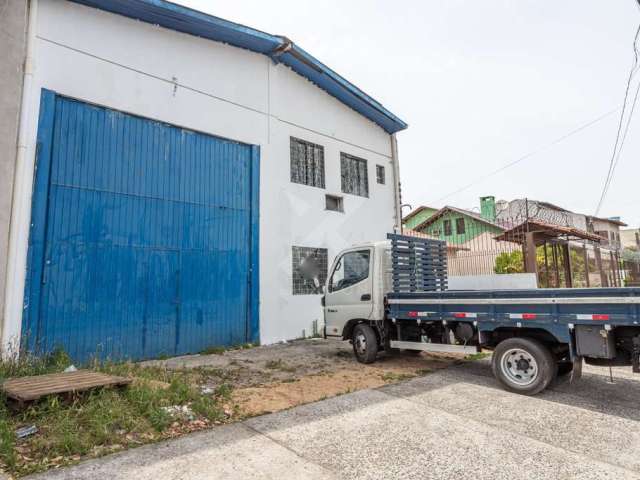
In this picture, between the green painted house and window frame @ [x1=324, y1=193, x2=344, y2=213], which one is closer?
window frame @ [x1=324, y1=193, x2=344, y2=213]

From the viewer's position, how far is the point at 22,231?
6922 mm

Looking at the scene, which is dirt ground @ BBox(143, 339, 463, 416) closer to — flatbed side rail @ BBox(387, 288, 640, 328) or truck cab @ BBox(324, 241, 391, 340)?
truck cab @ BBox(324, 241, 391, 340)

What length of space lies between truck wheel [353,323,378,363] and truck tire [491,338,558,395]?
246 centimetres

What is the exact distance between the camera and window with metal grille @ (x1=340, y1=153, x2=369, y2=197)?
13.5 metres

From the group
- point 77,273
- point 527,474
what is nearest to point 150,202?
point 77,273

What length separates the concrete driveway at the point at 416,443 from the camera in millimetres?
3520

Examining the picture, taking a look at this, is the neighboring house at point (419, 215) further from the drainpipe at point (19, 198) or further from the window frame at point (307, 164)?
the drainpipe at point (19, 198)

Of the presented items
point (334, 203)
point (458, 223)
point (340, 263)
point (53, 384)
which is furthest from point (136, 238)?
point (458, 223)

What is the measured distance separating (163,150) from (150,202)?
125 centimetres

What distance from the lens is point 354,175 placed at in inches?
547

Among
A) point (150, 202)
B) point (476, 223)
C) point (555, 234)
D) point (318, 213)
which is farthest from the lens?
point (476, 223)

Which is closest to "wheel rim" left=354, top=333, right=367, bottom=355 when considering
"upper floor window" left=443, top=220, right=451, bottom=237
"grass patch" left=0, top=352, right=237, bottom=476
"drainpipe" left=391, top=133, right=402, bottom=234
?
"grass patch" left=0, top=352, right=237, bottom=476

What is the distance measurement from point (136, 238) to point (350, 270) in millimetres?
4550

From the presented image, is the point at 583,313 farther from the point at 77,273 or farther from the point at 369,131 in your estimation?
the point at 369,131
